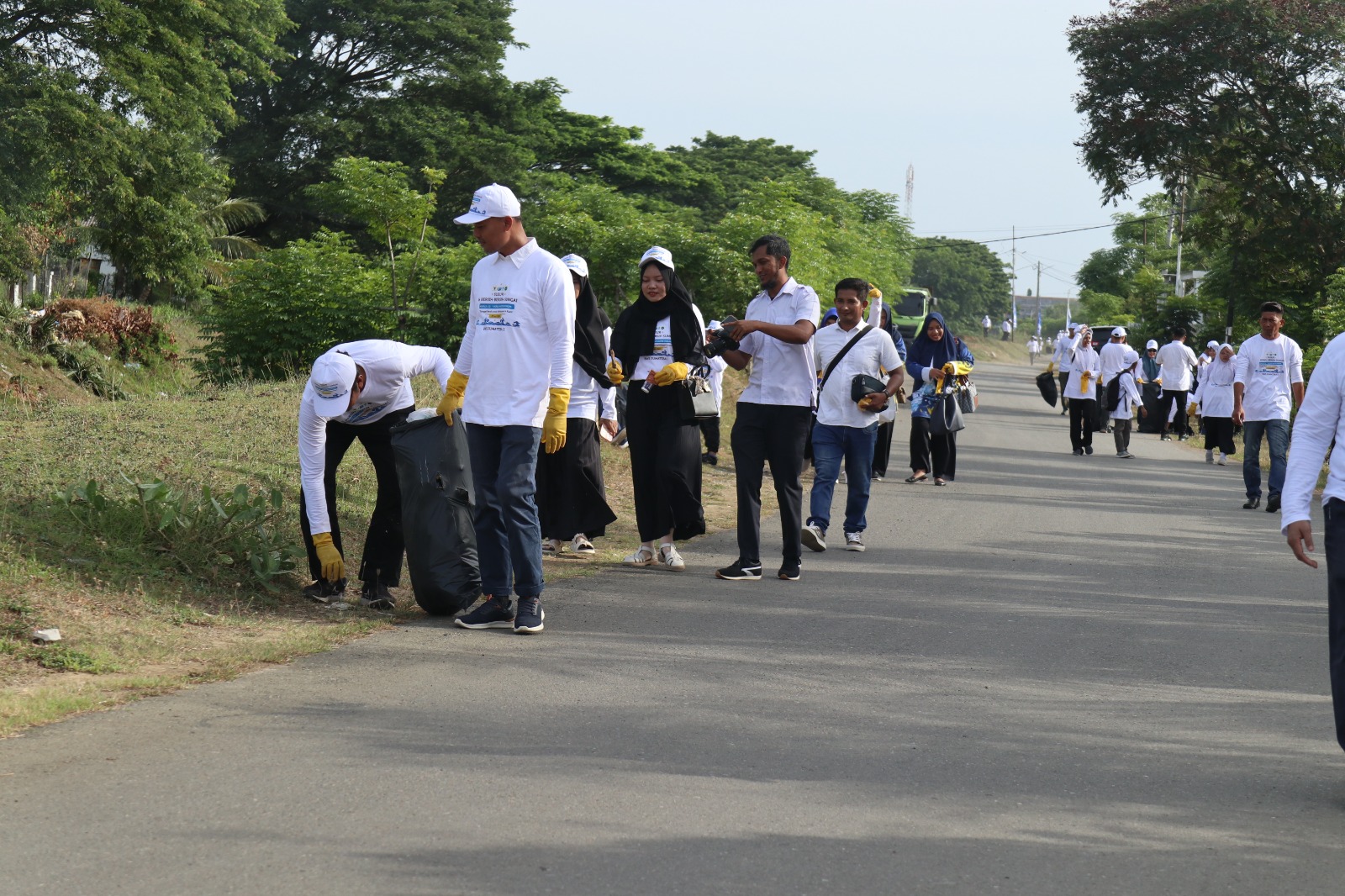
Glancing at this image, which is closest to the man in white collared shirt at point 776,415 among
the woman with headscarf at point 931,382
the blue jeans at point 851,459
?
the blue jeans at point 851,459

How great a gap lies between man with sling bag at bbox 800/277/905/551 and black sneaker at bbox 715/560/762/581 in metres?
1.40

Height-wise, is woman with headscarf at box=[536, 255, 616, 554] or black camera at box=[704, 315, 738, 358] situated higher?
black camera at box=[704, 315, 738, 358]

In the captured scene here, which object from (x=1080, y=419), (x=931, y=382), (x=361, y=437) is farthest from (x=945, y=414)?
(x=361, y=437)

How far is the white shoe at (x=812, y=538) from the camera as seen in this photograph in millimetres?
10383

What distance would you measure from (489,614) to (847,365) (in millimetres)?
4484

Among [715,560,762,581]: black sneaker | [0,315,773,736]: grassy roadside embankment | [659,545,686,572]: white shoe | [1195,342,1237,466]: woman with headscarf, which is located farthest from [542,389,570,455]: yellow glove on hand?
[1195,342,1237,466]: woman with headscarf

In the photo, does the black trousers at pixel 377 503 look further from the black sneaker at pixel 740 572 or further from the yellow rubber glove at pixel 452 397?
the black sneaker at pixel 740 572

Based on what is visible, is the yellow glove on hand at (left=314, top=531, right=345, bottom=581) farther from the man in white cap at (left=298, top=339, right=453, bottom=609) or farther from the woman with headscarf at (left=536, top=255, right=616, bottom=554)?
the woman with headscarf at (left=536, top=255, right=616, bottom=554)

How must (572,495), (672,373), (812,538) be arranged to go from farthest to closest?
(812,538), (572,495), (672,373)

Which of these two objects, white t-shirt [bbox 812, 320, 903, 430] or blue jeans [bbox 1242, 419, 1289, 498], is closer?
white t-shirt [bbox 812, 320, 903, 430]

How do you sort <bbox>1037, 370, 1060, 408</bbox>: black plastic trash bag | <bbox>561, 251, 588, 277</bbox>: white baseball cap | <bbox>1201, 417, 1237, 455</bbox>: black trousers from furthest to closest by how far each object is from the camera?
<bbox>1037, 370, 1060, 408</bbox>: black plastic trash bag → <bbox>1201, 417, 1237, 455</bbox>: black trousers → <bbox>561, 251, 588, 277</bbox>: white baseball cap

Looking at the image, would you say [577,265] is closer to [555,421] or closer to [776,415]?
[776,415]

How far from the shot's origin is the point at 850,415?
418 inches

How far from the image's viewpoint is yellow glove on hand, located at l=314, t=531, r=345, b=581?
747 cm
